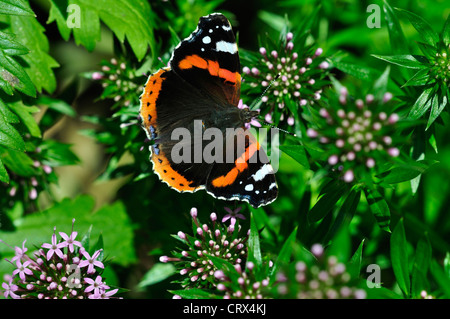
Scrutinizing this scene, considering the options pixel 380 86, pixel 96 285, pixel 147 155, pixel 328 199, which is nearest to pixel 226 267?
pixel 328 199

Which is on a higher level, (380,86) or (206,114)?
(206,114)

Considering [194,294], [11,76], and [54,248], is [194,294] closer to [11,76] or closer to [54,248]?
[54,248]

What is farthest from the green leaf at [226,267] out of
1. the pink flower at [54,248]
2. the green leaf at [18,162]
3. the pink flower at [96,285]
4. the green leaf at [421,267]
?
the green leaf at [18,162]

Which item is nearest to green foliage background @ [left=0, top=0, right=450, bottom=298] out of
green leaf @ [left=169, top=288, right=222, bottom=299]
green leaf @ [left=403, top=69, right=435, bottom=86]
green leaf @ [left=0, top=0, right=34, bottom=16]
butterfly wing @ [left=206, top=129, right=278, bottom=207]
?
green leaf @ [left=0, top=0, right=34, bottom=16]

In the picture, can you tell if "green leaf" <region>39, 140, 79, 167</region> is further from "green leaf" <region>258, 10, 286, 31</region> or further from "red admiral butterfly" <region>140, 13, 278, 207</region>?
"green leaf" <region>258, 10, 286, 31</region>

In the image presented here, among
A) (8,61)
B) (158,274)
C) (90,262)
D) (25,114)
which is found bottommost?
(158,274)

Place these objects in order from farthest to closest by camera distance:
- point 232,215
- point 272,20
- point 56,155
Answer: point 272,20 < point 56,155 < point 232,215

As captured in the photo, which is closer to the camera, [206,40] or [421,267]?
[421,267]

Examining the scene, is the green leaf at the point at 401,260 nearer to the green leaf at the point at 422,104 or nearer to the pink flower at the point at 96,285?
the green leaf at the point at 422,104
